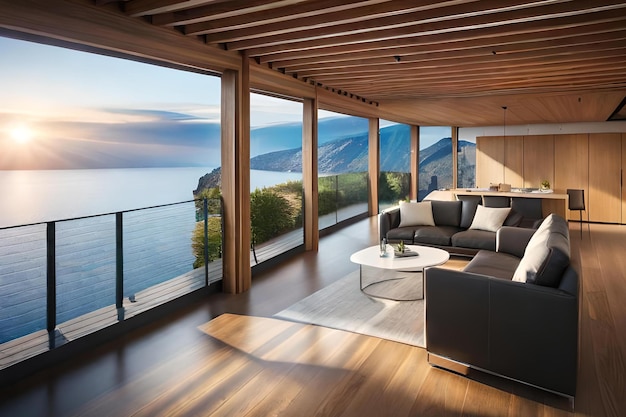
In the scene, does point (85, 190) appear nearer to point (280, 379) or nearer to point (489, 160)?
point (280, 379)

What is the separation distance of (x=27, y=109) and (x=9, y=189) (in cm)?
105

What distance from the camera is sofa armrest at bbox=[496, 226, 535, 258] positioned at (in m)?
4.86

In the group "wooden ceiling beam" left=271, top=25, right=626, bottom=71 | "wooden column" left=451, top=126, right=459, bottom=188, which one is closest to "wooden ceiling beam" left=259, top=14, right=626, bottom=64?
"wooden ceiling beam" left=271, top=25, right=626, bottom=71

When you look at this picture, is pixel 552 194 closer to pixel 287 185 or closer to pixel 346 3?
pixel 287 185

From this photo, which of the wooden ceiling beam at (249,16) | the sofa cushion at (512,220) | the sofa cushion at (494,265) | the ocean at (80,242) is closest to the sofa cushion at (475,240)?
the sofa cushion at (512,220)

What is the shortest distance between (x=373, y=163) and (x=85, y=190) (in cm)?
674

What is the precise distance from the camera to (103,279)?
371cm

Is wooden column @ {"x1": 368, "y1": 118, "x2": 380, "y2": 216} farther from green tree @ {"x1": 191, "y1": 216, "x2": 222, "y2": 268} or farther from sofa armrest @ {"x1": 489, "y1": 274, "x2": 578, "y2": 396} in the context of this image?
sofa armrest @ {"x1": 489, "y1": 274, "x2": 578, "y2": 396}

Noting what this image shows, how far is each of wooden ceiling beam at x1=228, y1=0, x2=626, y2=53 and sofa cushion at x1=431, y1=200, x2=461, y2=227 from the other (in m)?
3.24

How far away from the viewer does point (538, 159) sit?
11.0 m

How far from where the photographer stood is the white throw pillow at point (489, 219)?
622 centimetres

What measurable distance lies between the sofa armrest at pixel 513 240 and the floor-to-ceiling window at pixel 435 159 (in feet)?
36.3

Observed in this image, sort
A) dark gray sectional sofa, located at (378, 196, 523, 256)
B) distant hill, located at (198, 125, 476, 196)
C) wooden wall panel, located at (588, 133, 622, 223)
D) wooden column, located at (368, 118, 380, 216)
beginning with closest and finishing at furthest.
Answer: dark gray sectional sofa, located at (378, 196, 523, 256) < wooden wall panel, located at (588, 133, 622, 223) < wooden column, located at (368, 118, 380, 216) < distant hill, located at (198, 125, 476, 196)

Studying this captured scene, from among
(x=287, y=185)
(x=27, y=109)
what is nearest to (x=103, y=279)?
(x=27, y=109)
